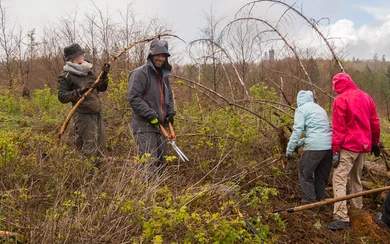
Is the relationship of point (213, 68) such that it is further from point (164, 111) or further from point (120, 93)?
point (164, 111)

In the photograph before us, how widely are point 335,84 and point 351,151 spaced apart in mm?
836

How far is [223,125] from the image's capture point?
549 cm

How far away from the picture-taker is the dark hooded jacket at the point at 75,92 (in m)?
4.14

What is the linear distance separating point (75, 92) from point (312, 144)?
122 inches

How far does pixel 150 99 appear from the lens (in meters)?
3.87

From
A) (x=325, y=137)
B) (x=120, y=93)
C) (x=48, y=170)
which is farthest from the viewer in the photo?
(x=120, y=93)

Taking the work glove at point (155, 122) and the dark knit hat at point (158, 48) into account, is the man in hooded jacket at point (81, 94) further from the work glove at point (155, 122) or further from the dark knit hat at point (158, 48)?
the work glove at point (155, 122)

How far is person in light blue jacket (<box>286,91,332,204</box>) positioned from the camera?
3961 mm

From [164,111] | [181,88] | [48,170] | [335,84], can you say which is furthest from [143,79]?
[181,88]

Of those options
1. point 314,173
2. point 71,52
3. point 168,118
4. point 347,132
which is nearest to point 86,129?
point 71,52

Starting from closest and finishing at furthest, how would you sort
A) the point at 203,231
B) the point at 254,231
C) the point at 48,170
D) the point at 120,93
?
the point at 203,231 → the point at 254,231 → the point at 48,170 → the point at 120,93

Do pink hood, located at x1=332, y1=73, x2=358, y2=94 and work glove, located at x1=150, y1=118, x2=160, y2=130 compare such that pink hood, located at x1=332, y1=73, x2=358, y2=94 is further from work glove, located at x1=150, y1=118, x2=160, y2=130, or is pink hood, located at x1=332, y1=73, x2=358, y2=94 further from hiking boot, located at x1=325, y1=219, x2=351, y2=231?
work glove, located at x1=150, y1=118, x2=160, y2=130

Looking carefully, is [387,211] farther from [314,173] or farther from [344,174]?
[314,173]

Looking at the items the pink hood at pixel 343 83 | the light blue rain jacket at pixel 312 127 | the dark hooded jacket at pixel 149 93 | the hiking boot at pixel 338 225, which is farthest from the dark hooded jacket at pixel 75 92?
the hiking boot at pixel 338 225
